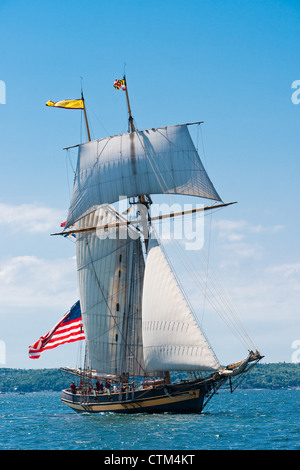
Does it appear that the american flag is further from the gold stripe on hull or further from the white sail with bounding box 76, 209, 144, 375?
the gold stripe on hull

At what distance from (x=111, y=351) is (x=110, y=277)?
5776 millimetres

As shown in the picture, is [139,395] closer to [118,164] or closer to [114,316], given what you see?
[114,316]

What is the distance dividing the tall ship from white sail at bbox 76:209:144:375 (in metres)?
0.08

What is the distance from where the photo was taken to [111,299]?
5250cm

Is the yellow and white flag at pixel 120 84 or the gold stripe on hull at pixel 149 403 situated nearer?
the gold stripe on hull at pixel 149 403

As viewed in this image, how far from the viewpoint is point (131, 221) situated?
53438 mm

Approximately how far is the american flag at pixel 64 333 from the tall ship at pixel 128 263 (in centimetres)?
139

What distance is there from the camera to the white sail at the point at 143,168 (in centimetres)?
5150

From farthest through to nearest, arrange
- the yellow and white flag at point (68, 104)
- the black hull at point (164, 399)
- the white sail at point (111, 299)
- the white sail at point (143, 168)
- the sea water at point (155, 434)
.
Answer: the yellow and white flag at point (68, 104) → the white sail at point (143, 168) → the white sail at point (111, 299) → the black hull at point (164, 399) → the sea water at point (155, 434)

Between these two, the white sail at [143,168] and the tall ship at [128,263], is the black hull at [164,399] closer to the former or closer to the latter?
the tall ship at [128,263]

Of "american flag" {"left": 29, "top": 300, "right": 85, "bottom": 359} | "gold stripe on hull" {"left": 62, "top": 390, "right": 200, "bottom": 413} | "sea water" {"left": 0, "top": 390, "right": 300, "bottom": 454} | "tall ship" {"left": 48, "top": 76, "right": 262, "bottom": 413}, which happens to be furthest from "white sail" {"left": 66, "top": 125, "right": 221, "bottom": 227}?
"sea water" {"left": 0, "top": 390, "right": 300, "bottom": 454}

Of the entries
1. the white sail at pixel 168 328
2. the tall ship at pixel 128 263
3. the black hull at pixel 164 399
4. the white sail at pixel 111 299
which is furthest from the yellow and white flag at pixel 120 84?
the black hull at pixel 164 399
